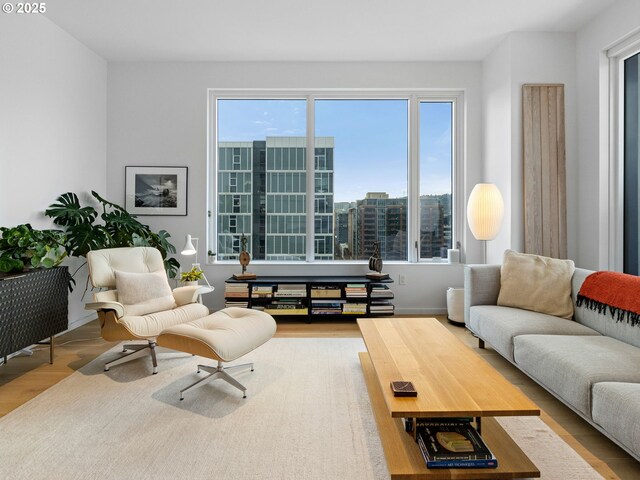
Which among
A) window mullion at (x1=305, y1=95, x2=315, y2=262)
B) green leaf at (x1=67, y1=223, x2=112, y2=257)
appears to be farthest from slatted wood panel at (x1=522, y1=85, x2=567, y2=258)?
green leaf at (x1=67, y1=223, x2=112, y2=257)

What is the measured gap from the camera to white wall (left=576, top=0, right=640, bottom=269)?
364cm

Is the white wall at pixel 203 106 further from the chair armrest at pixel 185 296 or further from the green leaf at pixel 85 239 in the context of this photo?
the chair armrest at pixel 185 296

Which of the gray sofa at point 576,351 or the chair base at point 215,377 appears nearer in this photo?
the gray sofa at point 576,351

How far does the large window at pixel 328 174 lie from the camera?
484cm

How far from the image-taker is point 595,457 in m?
1.86

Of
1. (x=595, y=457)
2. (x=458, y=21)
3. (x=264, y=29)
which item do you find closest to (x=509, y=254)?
(x=595, y=457)

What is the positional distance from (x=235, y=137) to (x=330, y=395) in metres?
3.38

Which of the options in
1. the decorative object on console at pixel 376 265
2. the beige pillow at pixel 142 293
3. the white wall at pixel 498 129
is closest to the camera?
the beige pillow at pixel 142 293

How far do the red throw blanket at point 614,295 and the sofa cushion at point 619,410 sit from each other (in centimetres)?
79

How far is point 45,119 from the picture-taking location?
368 centimetres

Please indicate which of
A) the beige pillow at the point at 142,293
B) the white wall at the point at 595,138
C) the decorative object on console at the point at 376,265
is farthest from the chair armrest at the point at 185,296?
the white wall at the point at 595,138

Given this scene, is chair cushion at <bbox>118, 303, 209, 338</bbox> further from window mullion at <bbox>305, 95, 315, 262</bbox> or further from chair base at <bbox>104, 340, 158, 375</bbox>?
window mullion at <bbox>305, 95, 315, 262</bbox>

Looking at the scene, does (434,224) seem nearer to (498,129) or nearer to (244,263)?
(498,129)

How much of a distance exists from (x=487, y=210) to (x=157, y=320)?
3.13 metres
